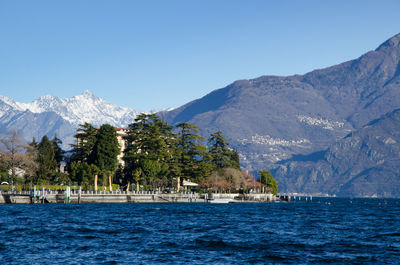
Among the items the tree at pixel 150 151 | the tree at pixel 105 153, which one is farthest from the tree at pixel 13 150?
the tree at pixel 150 151

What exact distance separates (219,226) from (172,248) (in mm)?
23059

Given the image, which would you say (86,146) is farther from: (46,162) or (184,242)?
(184,242)

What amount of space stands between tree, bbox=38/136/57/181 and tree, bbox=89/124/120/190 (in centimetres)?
970

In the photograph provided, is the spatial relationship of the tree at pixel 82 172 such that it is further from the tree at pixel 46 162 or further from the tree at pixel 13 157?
the tree at pixel 13 157

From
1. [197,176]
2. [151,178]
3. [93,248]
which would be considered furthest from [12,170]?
[93,248]

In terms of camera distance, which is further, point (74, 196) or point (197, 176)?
point (197, 176)

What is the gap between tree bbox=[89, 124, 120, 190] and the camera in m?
141

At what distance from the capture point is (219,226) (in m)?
72.9

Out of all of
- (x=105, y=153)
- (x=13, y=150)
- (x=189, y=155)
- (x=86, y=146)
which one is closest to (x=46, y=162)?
(x=13, y=150)

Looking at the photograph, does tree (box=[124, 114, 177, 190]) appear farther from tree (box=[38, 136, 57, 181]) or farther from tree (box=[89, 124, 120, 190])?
tree (box=[38, 136, 57, 181])

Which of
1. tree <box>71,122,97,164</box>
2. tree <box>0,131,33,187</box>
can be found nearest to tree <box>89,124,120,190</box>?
tree <box>71,122,97,164</box>

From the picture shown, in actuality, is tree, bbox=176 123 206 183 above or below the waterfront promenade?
above

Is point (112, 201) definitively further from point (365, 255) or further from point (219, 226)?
point (365, 255)

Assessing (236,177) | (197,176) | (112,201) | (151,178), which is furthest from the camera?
(236,177)
